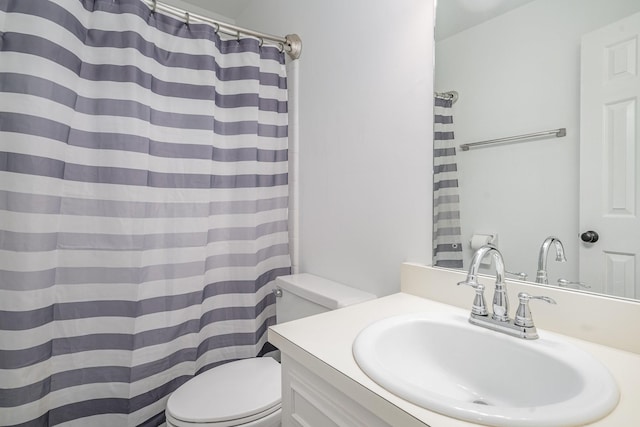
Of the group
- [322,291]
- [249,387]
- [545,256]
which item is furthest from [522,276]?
[249,387]

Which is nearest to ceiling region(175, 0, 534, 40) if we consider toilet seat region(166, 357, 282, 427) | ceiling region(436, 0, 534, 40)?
ceiling region(436, 0, 534, 40)

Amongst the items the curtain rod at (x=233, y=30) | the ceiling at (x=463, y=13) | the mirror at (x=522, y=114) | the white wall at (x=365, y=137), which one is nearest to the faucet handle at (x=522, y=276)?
the mirror at (x=522, y=114)

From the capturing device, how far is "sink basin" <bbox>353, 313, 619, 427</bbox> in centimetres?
44

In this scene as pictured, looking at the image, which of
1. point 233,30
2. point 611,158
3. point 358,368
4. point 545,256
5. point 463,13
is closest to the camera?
point 358,368

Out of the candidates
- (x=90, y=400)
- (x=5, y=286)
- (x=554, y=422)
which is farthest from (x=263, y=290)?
(x=554, y=422)

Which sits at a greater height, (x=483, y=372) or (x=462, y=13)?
(x=462, y=13)

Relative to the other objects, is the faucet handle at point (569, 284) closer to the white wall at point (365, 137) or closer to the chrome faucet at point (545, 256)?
the chrome faucet at point (545, 256)

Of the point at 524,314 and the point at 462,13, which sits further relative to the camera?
the point at 462,13

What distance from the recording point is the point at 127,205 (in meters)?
1.21

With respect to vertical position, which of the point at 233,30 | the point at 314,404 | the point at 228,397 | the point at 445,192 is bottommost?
the point at 228,397

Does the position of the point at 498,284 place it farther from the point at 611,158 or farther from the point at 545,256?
the point at 611,158

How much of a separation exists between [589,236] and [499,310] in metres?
0.28

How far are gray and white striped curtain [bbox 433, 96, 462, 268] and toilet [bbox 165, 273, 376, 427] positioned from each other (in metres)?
0.35

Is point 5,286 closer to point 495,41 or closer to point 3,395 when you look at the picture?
point 3,395
